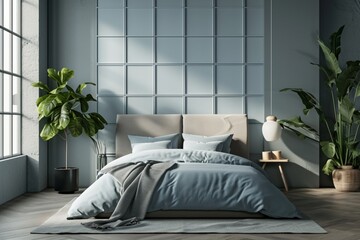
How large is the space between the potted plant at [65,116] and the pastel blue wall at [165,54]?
537 millimetres

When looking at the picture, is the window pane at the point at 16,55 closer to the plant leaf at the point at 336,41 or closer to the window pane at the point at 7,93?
the window pane at the point at 7,93

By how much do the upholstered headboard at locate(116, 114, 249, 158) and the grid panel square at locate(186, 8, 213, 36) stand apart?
119 centimetres

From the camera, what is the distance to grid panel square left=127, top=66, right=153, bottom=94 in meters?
7.61

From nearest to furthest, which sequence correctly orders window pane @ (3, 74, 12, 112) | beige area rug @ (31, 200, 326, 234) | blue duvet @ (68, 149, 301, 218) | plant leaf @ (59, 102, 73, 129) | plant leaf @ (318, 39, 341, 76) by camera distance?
beige area rug @ (31, 200, 326, 234) → blue duvet @ (68, 149, 301, 218) → window pane @ (3, 74, 12, 112) → plant leaf @ (59, 102, 73, 129) → plant leaf @ (318, 39, 341, 76)

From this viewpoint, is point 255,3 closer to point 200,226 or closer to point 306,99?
point 306,99

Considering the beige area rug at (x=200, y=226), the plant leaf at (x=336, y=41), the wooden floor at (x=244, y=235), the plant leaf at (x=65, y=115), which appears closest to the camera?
the wooden floor at (x=244, y=235)

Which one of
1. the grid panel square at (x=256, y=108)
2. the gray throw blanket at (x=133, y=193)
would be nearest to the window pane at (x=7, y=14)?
the gray throw blanket at (x=133, y=193)

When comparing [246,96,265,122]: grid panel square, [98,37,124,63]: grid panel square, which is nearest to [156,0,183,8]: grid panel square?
[98,37,124,63]: grid panel square

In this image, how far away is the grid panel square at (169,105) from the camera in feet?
24.9

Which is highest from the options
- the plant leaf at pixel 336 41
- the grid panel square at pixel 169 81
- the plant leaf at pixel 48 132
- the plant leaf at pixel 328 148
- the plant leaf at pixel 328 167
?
the plant leaf at pixel 336 41

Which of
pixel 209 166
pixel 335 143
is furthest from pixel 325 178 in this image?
pixel 209 166

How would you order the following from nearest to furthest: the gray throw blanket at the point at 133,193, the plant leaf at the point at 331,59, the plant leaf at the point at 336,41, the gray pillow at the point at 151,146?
the gray throw blanket at the point at 133,193
the gray pillow at the point at 151,146
the plant leaf at the point at 331,59
the plant leaf at the point at 336,41

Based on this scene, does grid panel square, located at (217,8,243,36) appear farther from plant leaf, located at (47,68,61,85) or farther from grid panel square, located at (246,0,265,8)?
plant leaf, located at (47,68,61,85)

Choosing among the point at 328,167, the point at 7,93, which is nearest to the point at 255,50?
the point at 328,167
